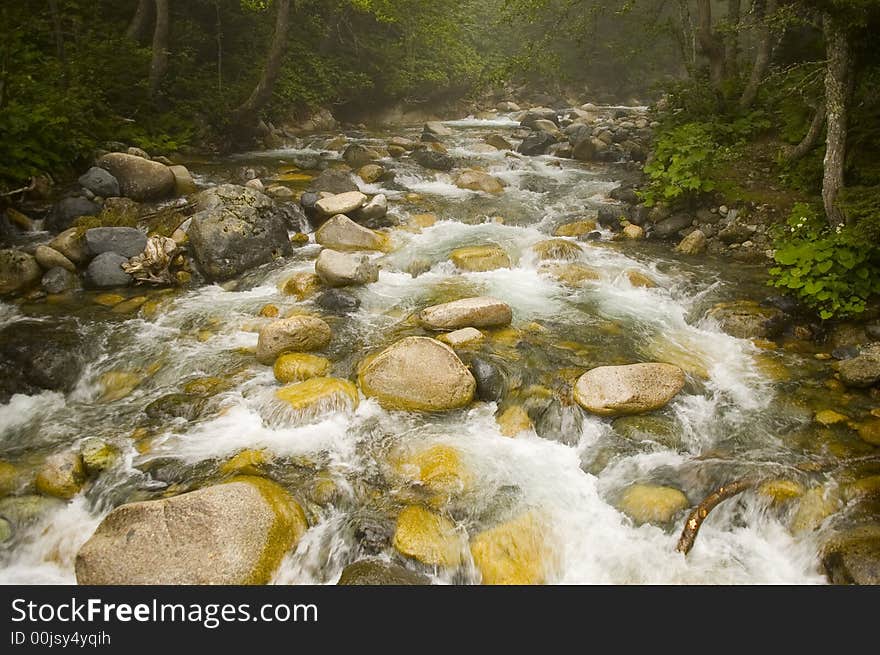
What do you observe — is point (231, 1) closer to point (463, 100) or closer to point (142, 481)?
point (463, 100)

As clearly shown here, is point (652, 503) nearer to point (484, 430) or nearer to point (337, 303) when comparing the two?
point (484, 430)

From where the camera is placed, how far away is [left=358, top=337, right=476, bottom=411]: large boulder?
5051 mm

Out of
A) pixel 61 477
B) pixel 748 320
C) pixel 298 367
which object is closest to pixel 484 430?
pixel 298 367

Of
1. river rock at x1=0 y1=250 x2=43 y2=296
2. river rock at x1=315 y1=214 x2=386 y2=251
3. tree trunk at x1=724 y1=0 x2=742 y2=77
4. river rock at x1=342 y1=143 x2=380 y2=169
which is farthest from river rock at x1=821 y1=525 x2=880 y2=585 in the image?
river rock at x1=342 y1=143 x2=380 y2=169

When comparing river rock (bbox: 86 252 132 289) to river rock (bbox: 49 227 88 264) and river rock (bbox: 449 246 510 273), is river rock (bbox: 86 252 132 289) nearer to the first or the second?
river rock (bbox: 49 227 88 264)

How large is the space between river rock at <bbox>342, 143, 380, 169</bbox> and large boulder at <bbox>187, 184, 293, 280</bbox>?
5.03 metres

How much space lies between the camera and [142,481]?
419cm

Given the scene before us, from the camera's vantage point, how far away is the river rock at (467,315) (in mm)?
6285

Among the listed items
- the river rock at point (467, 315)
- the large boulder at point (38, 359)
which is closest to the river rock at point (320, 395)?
the river rock at point (467, 315)

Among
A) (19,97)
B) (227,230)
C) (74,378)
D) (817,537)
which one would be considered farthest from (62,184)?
(817,537)

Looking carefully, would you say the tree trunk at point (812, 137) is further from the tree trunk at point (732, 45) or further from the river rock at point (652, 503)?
the river rock at point (652, 503)

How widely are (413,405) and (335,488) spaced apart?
47.1 inches

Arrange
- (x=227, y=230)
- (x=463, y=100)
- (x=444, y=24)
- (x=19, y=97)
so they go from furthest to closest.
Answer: (x=463, y=100)
(x=444, y=24)
(x=19, y=97)
(x=227, y=230)

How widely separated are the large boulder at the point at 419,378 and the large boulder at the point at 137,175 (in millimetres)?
6301
